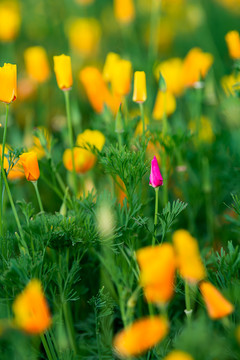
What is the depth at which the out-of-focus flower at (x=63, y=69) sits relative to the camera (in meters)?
0.94

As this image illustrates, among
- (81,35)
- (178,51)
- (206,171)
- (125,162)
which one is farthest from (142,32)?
(125,162)

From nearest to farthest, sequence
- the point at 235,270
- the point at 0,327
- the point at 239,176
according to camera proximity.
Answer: the point at 0,327 → the point at 235,270 → the point at 239,176

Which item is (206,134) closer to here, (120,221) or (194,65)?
(194,65)

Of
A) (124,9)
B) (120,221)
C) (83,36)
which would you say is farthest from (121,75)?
(83,36)

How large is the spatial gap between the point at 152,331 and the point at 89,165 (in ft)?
2.03

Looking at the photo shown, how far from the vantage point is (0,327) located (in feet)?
2.14

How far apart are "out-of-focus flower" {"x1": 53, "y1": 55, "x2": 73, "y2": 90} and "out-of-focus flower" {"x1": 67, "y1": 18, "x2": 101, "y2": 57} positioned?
1202mm

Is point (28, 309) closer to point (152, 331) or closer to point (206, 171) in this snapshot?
point (152, 331)

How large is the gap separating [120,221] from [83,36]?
4.67 feet

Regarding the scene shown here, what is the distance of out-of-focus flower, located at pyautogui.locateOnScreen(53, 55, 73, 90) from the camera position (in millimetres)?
936

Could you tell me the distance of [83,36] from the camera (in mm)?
2113

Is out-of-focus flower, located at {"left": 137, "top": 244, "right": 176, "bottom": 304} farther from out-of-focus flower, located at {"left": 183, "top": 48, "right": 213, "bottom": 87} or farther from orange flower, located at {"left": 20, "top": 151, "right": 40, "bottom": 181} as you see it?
out-of-focus flower, located at {"left": 183, "top": 48, "right": 213, "bottom": 87}

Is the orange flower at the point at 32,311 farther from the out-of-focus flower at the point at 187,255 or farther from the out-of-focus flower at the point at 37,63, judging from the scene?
the out-of-focus flower at the point at 37,63

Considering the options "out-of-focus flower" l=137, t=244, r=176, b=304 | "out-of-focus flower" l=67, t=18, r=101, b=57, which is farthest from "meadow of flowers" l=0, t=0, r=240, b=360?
"out-of-focus flower" l=67, t=18, r=101, b=57
